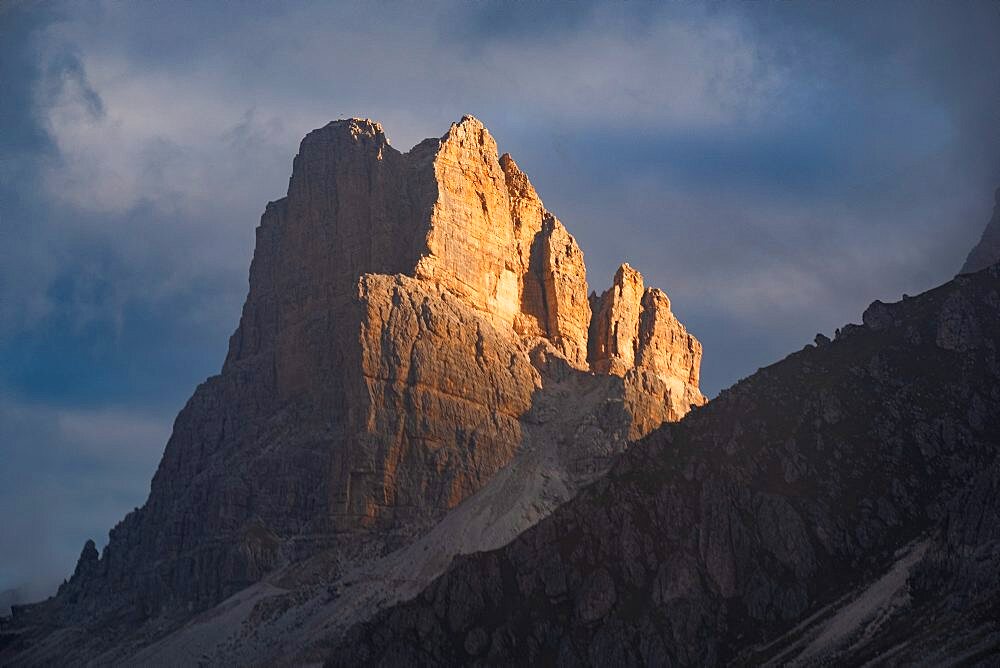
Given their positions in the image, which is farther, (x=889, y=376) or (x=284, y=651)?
(x=284, y=651)

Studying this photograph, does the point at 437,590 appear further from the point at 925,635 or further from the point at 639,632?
the point at 925,635

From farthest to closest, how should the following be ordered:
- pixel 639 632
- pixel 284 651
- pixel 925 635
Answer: pixel 284 651, pixel 639 632, pixel 925 635

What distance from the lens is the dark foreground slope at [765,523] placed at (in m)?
159

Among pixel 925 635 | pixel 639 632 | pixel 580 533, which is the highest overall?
pixel 580 533

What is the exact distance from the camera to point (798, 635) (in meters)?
152

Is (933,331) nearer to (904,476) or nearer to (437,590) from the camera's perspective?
(904,476)

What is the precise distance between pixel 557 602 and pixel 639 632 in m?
12.7

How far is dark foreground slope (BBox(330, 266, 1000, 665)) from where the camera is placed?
15900 cm

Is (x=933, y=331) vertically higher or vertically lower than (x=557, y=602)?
higher

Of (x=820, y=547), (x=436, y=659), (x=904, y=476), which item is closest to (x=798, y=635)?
(x=820, y=547)

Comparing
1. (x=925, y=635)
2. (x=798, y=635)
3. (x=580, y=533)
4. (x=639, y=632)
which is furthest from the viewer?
(x=580, y=533)

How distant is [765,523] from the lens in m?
168

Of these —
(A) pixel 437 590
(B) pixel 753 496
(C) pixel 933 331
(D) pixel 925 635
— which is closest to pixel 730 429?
(B) pixel 753 496

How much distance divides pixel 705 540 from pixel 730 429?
1798 cm
